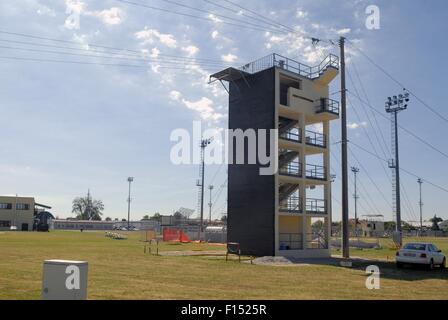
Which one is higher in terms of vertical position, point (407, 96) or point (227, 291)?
point (407, 96)

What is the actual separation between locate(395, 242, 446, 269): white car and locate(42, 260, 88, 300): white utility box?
2002 cm

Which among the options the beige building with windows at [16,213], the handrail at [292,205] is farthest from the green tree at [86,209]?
the handrail at [292,205]

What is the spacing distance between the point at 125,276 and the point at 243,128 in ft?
73.3

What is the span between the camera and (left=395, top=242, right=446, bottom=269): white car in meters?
25.1

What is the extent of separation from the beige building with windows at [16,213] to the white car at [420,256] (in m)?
107

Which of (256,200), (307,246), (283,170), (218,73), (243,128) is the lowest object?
(307,246)

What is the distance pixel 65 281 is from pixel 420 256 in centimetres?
2044

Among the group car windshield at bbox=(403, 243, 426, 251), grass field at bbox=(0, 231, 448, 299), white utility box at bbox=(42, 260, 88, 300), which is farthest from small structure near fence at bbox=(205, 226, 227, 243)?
white utility box at bbox=(42, 260, 88, 300)

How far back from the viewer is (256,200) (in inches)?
1470

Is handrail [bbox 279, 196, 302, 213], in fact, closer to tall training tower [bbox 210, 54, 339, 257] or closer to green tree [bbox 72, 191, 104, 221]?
tall training tower [bbox 210, 54, 339, 257]
